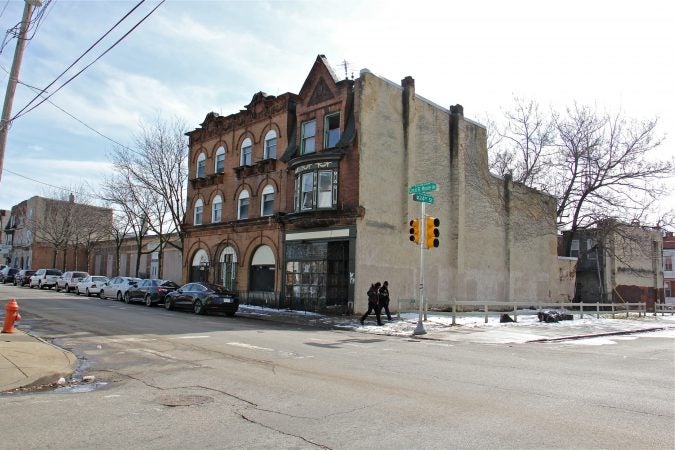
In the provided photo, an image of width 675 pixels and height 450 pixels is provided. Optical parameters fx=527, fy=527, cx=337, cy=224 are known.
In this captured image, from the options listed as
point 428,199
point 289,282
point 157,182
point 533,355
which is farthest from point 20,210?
point 533,355

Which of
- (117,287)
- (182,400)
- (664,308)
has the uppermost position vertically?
(117,287)

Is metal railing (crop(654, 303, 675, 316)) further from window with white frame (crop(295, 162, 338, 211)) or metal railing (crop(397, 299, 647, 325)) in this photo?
window with white frame (crop(295, 162, 338, 211))

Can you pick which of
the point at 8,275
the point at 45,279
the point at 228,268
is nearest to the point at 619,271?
the point at 228,268

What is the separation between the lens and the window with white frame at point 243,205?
31.9 m

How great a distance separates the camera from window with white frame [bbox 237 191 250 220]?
3193cm

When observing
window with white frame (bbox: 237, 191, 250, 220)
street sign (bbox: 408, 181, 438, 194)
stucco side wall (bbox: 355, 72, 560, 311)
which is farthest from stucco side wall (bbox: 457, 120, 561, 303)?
window with white frame (bbox: 237, 191, 250, 220)

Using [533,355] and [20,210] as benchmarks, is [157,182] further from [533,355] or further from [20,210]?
[20,210]

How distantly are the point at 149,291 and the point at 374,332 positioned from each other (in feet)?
51.0

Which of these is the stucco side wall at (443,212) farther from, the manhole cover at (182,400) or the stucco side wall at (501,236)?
the manhole cover at (182,400)

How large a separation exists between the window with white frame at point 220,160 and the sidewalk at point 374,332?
1004cm

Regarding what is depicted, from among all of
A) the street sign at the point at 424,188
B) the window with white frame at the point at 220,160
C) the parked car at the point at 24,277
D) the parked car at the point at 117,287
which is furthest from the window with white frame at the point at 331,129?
the parked car at the point at 24,277

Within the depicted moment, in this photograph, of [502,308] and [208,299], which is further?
[502,308]

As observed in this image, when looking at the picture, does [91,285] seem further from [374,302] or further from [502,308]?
[502,308]

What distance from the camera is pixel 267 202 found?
99.4ft
